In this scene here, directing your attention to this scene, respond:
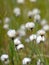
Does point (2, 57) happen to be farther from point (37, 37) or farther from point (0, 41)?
point (0, 41)

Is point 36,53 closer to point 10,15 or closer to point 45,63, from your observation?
point 45,63

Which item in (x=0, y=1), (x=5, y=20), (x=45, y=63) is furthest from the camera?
(x=0, y=1)

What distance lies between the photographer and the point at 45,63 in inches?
67.9

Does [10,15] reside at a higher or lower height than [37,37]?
higher

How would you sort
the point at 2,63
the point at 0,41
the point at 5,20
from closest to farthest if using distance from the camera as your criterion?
the point at 2,63 < the point at 0,41 < the point at 5,20

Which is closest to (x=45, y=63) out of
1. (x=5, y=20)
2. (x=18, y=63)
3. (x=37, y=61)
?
(x=37, y=61)

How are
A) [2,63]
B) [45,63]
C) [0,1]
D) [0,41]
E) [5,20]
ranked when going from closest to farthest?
[45,63], [2,63], [0,41], [5,20], [0,1]

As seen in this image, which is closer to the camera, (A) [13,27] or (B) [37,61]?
(B) [37,61]

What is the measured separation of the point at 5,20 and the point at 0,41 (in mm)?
378

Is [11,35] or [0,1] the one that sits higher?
[0,1]

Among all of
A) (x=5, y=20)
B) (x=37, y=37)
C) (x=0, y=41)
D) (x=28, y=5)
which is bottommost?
(x=37, y=37)

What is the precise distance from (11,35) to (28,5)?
1241mm

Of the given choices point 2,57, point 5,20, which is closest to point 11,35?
point 2,57

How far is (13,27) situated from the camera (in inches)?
88.5
